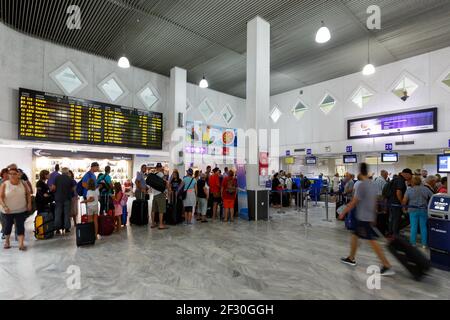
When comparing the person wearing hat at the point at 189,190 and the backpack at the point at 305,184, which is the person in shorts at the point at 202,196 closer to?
the person wearing hat at the point at 189,190

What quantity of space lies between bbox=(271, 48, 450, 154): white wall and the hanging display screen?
20 cm

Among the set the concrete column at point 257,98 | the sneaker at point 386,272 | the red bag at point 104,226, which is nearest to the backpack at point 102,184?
the red bag at point 104,226

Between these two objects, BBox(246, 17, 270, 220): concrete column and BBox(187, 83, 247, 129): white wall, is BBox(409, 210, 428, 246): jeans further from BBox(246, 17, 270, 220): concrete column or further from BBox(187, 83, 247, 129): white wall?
BBox(187, 83, 247, 129): white wall

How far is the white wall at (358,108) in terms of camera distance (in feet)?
28.6

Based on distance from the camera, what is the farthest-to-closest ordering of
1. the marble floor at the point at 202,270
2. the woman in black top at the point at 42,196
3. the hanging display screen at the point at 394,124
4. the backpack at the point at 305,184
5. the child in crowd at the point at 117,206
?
the backpack at the point at 305,184 → the hanging display screen at the point at 394,124 → the child in crowd at the point at 117,206 → the woman in black top at the point at 42,196 → the marble floor at the point at 202,270

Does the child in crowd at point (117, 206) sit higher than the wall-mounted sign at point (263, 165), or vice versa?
the wall-mounted sign at point (263, 165)

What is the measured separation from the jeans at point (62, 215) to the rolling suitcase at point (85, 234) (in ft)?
3.42

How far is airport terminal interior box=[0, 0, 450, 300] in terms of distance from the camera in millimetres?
3247

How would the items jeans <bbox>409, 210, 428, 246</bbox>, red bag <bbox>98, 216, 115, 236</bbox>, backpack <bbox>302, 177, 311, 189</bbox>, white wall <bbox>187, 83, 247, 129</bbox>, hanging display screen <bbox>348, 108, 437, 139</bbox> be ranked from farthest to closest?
1. white wall <bbox>187, 83, 247, 129</bbox>
2. backpack <bbox>302, 177, 311, 189</bbox>
3. hanging display screen <bbox>348, 108, 437, 139</bbox>
4. red bag <bbox>98, 216, 115, 236</bbox>
5. jeans <bbox>409, 210, 428, 246</bbox>

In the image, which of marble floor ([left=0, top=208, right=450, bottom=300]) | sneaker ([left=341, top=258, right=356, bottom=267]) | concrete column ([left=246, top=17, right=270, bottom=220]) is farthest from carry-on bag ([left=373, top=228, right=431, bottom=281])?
concrete column ([left=246, top=17, right=270, bottom=220])

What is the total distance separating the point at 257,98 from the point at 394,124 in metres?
6.40

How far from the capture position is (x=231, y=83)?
11.8 m
